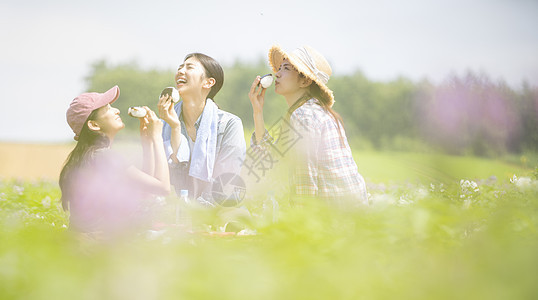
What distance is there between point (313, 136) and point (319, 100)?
1.07 feet

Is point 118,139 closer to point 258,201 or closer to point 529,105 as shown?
point 258,201

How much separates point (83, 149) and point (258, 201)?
53.6 inches

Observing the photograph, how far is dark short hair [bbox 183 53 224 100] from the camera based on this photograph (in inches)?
103

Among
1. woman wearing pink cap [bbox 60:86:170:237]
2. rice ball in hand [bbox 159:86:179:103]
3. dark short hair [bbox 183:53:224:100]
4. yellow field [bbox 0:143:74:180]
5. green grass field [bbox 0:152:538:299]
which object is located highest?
dark short hair [bbox 183:53:224:100]

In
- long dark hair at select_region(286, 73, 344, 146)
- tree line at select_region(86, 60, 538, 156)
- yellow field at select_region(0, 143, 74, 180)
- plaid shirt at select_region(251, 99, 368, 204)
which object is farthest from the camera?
yellow field at select_region(0, 143, 74, 180)

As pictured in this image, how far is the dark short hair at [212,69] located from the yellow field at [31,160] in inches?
133

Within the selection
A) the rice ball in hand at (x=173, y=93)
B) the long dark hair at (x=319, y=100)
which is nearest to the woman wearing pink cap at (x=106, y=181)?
the rice ball in hand at (x=173, y=93)

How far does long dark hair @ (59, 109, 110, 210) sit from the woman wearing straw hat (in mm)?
725

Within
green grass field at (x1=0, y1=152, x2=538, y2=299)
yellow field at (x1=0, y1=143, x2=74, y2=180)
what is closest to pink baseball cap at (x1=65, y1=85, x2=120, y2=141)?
green grass field at (x1=0, y1=152, x2=538, y2=299)

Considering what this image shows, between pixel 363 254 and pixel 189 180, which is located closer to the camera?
pixel 363 254

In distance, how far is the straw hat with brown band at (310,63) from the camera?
7.91 feet

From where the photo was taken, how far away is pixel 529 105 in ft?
16.6

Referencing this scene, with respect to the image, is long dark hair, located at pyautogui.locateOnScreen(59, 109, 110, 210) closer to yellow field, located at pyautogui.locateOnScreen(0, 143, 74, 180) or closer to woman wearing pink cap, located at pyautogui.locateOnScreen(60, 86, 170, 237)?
woman wearing pink cap, located at pyautogui.locateOnScreen(60, 86, 170, 237)

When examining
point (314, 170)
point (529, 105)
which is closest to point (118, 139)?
point (314, 170)
